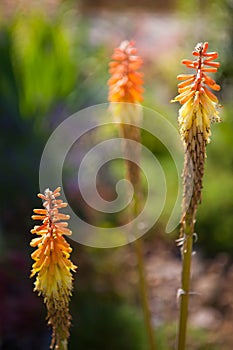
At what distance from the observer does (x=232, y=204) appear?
5215 mm

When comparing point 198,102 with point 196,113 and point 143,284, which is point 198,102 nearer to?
point 196,113

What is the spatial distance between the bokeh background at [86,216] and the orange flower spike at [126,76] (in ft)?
4.31

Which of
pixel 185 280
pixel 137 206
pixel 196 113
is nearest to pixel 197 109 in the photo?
pixel 196 113

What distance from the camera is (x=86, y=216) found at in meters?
4.87

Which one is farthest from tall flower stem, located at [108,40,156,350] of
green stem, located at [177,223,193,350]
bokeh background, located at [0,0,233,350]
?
bokeh background, located at [0,0,233,350]

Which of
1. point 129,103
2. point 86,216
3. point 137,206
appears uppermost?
point 86,216

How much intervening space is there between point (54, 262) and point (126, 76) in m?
0.88

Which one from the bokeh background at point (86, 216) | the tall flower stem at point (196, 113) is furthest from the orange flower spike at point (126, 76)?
the bokeh background at point (86, 216)

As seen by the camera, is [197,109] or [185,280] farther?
[185,280]

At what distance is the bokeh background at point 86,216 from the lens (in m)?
3.61

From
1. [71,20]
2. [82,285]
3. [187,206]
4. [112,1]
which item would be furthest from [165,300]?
[112,1]

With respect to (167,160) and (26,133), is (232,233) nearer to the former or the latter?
(167,160)

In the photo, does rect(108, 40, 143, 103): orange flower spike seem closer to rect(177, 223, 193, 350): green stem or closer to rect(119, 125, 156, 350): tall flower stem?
rect(119, 125, 156, 350): tall flower stem

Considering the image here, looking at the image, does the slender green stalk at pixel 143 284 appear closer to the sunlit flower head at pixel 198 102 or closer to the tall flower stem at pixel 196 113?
the tall flower stem at pixel 196 113
